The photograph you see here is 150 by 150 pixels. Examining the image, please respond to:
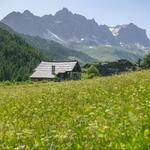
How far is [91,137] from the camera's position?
7293 millimetres

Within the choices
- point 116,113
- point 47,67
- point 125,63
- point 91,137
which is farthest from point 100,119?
point 125,63

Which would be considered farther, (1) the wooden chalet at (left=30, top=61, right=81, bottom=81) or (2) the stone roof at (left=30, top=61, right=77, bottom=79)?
(2) the stone roof at (left=30, top=61, right=77, bottom=79)

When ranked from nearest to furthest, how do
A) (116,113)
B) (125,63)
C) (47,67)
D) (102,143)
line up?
1. (102,143)
2. (116,113)
3. (47,67)
4. (125,63)

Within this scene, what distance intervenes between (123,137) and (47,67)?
364ft

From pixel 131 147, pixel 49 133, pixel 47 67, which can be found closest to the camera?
pixel 131 147

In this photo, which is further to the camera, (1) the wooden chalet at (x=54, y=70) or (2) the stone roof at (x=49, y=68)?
(2) the stone roof at (x=49, y=68)

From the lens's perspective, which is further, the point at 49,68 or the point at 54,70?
the point at 49,68

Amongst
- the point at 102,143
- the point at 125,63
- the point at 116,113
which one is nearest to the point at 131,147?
the point at 102,143

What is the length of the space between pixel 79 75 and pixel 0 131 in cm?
11171

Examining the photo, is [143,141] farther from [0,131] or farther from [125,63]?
[125,63]

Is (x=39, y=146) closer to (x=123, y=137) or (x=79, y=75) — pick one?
(x=123, y=137)

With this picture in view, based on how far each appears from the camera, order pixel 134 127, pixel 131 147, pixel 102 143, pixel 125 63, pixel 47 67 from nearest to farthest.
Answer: pixel 131 147, pixel 102 143, pixel 134 127, pixel 47 67, pixel 125 63

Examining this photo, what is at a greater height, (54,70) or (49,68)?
(49,68)

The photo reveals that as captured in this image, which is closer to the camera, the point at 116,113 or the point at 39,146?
the point at 39,146
